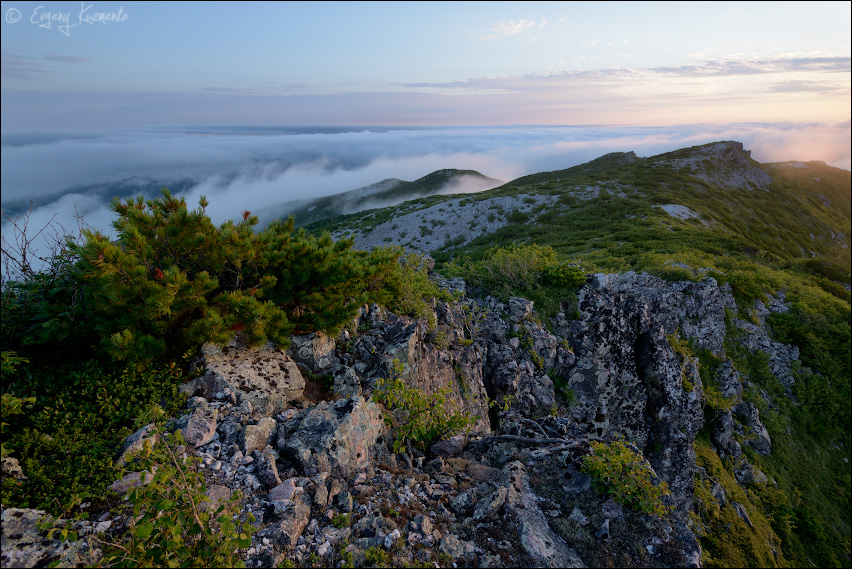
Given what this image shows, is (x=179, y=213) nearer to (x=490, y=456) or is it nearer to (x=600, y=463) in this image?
(x=490, y=456)

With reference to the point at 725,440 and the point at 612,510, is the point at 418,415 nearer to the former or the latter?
the point at 612,510

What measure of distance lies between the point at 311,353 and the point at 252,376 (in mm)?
1336

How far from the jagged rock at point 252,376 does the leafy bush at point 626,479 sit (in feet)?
17.9

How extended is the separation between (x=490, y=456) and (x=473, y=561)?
2751 millimetres

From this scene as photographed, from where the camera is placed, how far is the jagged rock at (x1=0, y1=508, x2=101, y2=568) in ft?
13.2

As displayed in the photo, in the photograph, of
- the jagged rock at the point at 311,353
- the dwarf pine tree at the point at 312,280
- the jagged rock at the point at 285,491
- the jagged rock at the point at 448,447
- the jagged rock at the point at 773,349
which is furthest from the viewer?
the jagged rock at the point at 773,349

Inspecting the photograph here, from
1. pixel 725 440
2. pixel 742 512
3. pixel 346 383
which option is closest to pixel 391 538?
pixel 346 383

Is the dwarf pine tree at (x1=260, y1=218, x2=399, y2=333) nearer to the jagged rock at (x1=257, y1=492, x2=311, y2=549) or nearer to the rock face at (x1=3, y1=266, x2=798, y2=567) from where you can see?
the rock face at (x1=3, y1=266, x2=798, y2=567)

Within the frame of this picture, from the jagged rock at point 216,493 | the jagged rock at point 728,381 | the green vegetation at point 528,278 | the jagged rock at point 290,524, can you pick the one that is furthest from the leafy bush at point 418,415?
the jagged rock at point 728,381

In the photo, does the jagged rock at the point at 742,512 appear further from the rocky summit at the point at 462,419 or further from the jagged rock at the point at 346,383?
the jagged rock at the point at 346,383

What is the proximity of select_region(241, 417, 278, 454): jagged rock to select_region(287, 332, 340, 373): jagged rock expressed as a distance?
5.67 feet

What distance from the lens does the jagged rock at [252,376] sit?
6832 mm

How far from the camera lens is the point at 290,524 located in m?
5.11

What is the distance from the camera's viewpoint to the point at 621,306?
15.2 m
